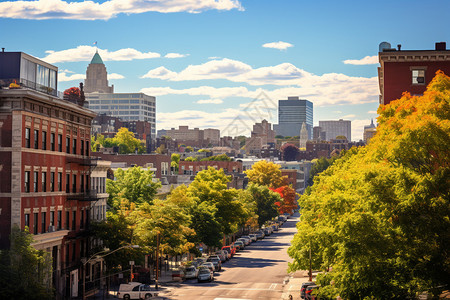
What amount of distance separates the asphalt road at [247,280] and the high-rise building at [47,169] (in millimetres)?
10296

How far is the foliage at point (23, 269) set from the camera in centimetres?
4484

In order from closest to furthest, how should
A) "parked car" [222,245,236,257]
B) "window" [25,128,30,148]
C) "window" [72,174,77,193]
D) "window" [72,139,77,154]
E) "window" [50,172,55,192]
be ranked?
"window" [25,128,30,148]
"window" [50,172,55,192]
"window" [72,174,77,193]
"window" [72,139,77,154]
"parked car" [222,245,236,257]

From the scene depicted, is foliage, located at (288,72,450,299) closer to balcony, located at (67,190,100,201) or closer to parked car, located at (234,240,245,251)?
balcony, located at (67,190,100,201)

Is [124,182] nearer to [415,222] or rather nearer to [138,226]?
[138,226]

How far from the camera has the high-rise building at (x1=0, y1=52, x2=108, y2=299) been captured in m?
54.7

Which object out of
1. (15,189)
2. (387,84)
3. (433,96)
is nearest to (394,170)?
(433,96)

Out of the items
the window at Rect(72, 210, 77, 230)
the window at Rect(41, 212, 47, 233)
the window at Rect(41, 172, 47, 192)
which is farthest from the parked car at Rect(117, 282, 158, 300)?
the window at Rect(41, 172, 47, 192)

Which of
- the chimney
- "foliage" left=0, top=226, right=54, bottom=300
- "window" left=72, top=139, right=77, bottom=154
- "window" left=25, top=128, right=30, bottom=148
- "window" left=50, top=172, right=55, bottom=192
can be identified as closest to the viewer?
"foliage" left=0, top=226, right=54, bottom=300

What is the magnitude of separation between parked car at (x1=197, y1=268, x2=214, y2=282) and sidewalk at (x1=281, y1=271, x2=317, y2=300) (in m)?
8.34

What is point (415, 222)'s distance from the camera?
40750 mm

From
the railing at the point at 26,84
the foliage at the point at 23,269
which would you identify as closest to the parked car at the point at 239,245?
the railing at the point at 26,84

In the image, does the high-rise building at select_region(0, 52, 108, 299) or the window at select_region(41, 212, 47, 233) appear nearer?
the high-rise building at select_region(0, 52, 108, 299)

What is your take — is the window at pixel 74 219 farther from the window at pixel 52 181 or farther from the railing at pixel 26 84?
the railing at pixel 26 84

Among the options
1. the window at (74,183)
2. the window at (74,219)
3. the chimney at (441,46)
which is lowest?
the window at (74,219)
